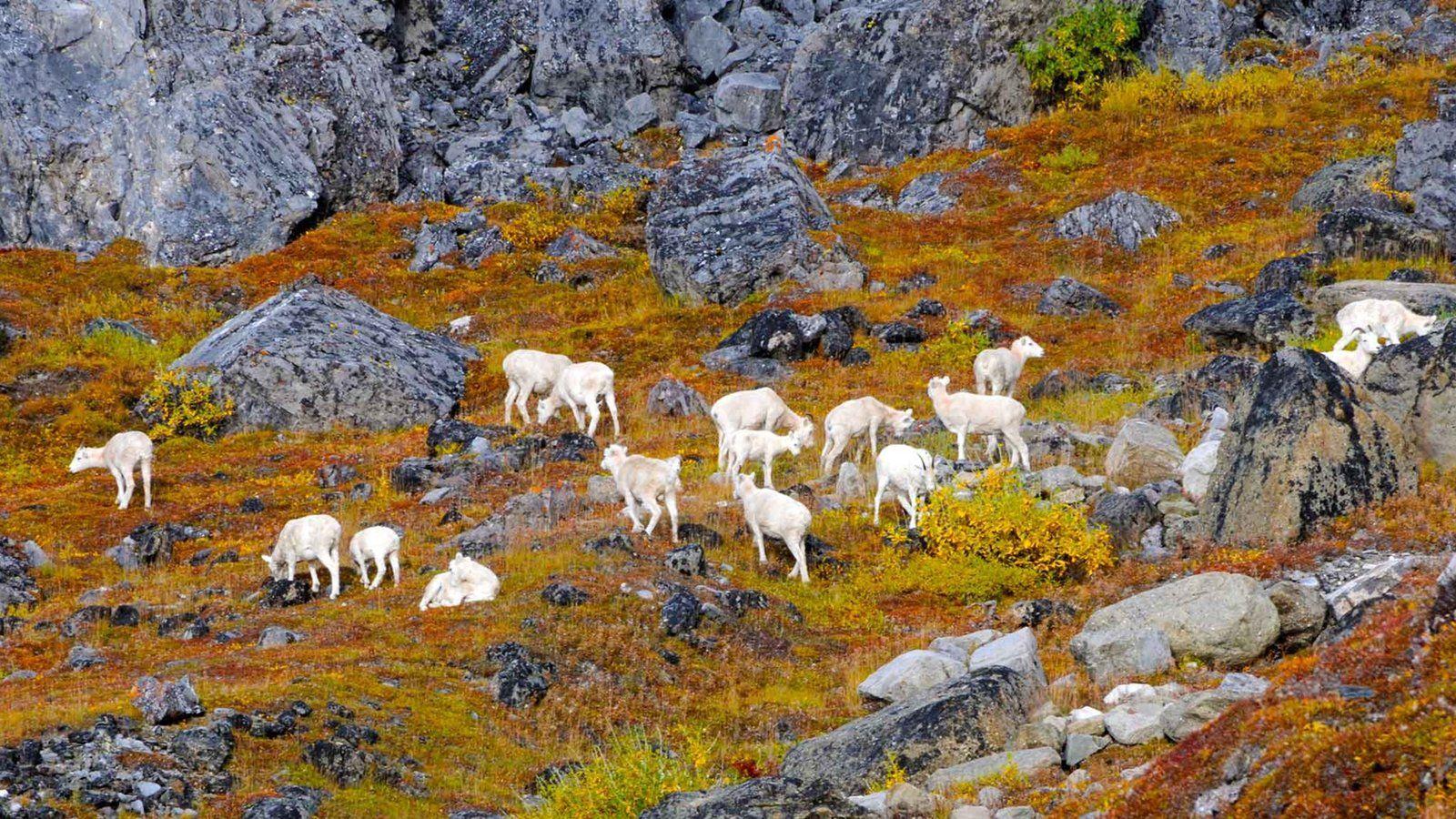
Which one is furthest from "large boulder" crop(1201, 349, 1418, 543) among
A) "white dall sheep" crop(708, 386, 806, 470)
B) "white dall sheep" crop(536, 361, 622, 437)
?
"white dall sheep" crop(536, 361, 622, 437)

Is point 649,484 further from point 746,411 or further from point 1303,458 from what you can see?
point 1303,458

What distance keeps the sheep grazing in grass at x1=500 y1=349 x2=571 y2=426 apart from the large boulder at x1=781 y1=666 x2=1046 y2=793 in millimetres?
21752

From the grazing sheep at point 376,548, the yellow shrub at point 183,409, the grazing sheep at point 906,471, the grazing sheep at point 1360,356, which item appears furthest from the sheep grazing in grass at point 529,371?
the grazing sheep at point 1360,356

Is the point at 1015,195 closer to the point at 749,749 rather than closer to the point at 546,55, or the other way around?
the point at 546,55

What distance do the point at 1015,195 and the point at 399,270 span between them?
24.1m

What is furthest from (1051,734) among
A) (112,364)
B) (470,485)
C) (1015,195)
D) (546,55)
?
(546,55)

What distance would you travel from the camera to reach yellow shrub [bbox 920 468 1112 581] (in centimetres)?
1986

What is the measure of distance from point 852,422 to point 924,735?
1494 cm

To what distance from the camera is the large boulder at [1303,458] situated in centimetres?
1836

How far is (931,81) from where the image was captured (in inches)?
2383

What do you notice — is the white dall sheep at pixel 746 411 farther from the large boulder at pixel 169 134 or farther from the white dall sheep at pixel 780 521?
the large boulder at pixel 169 134

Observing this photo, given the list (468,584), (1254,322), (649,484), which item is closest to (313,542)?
(468,584)

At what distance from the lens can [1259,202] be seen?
46.8m

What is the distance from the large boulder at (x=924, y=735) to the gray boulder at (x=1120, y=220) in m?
35.2
